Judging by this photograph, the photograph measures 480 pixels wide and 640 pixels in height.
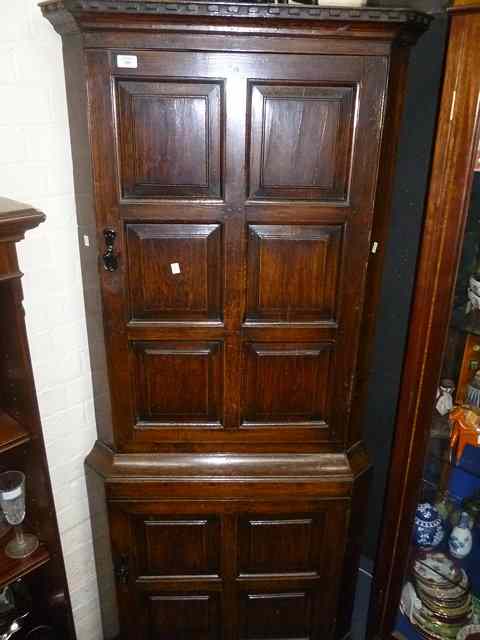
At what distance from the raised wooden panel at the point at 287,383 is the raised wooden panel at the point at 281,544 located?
35 centimetres

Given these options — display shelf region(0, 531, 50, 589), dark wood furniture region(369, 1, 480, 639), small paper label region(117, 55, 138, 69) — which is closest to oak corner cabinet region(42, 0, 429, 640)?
small paper label region(117, 55, 138, 69)

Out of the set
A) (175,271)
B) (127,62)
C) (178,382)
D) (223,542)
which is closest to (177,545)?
(223,542)

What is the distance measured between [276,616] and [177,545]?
1.54 ft

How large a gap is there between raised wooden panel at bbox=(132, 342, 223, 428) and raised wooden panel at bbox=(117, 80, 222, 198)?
0.43 m

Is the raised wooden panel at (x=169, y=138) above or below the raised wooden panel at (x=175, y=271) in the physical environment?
above

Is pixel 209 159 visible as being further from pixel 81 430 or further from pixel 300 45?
pixel 81 430

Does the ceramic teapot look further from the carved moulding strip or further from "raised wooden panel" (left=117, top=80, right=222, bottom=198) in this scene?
the carved moulding strip

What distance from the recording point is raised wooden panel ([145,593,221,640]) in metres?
1.92

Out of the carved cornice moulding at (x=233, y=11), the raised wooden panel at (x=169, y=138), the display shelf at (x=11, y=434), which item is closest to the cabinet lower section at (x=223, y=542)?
the display shelf at (x=11, y=434)

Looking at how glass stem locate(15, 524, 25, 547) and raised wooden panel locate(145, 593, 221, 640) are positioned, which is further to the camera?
raised wooden panel locate(145, 593, 221, 640)

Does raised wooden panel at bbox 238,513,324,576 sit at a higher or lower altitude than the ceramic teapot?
lower

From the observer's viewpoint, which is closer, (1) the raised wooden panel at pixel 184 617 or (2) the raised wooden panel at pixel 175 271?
(2) the raised wooden panel at pixel 175 271

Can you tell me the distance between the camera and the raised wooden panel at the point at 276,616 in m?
1.93

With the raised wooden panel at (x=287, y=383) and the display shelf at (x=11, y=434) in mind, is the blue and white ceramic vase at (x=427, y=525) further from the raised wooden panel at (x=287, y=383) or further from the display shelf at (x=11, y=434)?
the display shelf at (x=11, y=434)
